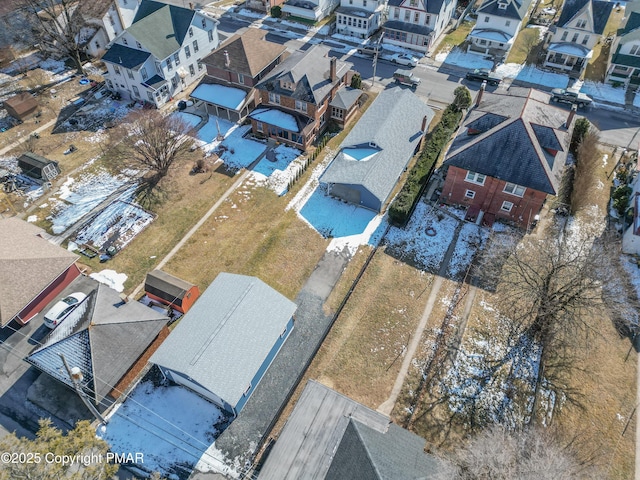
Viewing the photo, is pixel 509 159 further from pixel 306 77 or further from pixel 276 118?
pixel 276 118

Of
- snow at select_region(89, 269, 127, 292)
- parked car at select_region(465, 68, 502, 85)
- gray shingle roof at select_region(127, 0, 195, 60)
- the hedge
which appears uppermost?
gray shingle roof at select_region(127, 0, 195, 60)

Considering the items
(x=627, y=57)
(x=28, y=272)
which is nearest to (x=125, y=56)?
(x=28, y=272)

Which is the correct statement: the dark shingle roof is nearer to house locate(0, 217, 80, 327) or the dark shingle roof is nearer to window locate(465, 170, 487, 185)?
house locate(0, 217, 80, 327)

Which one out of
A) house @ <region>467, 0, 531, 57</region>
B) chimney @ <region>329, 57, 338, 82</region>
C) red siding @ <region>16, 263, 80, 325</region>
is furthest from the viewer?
house @ <region>467, 0, 531, 57</region>

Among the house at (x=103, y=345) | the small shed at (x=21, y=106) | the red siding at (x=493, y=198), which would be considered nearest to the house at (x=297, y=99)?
the red siding at (x=493, y=198)

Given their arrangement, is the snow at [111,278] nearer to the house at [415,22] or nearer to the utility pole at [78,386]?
the utility pole at [78,386]

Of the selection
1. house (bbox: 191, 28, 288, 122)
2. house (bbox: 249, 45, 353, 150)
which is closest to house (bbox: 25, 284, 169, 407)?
house (bbox: 249, 45, 353, 150)
